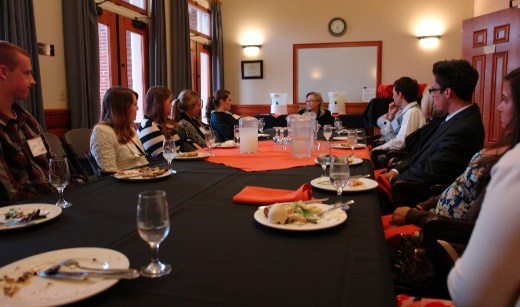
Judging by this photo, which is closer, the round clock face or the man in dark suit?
the man in dark suit

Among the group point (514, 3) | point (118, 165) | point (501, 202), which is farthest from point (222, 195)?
point (514, 3)

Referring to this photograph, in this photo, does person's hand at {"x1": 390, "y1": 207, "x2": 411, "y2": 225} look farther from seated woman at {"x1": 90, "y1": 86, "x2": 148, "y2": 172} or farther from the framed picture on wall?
the framed picture on wall

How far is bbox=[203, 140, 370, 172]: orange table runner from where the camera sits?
2.35 m

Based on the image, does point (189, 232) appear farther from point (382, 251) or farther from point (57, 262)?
point (382, 251)

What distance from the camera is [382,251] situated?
3.37ft

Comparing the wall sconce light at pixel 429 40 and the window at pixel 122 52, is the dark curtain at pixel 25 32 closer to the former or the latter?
the window at pixel 122 52

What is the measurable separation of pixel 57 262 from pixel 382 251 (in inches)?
30.1

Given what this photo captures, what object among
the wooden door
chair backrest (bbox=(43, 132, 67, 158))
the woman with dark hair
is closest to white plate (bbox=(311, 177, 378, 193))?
the woman with dark hair

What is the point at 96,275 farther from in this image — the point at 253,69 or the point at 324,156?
the point at 253,69

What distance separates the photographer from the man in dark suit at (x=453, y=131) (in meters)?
2.25

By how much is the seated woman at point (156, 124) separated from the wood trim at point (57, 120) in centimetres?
111

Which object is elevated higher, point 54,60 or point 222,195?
point 54,60

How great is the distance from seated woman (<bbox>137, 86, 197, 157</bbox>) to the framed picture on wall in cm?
503

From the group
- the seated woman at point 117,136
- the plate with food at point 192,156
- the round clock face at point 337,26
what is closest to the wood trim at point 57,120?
the seated woman at point 117,136
